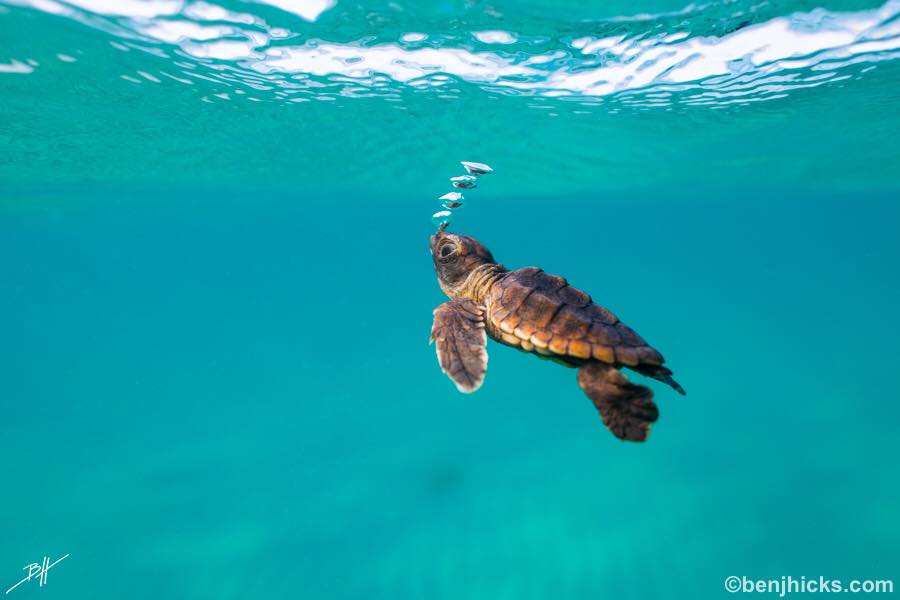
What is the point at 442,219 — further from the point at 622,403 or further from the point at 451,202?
the point at 622,403

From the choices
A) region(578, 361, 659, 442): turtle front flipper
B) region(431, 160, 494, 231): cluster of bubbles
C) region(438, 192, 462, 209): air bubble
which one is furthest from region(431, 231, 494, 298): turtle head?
region(438, 192, 462, 209): air bubble

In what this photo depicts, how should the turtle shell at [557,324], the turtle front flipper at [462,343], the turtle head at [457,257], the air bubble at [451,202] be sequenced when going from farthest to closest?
the air bubble at [451,202] < the turtle head at [457,257] < the turtle front flipper at [462,343] < the turtle shell at [557,324]

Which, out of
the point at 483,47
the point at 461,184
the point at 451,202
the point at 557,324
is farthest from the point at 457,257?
the point at 483,47

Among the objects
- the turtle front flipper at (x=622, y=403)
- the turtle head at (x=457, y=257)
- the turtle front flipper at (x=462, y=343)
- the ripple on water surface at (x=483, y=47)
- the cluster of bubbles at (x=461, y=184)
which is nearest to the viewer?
the turtle front flipper at (x=622, y=403)

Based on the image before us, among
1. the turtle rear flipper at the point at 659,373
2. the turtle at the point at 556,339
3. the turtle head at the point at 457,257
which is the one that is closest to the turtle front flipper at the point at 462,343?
the turtle at the point at 556,339

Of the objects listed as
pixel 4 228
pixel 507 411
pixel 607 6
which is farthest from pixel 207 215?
pixel 607 6

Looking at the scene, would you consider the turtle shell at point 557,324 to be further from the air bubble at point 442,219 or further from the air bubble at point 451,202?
the air bubble at point 451,202

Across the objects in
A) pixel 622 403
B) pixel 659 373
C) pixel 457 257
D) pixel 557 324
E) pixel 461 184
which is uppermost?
pixel 461 184
